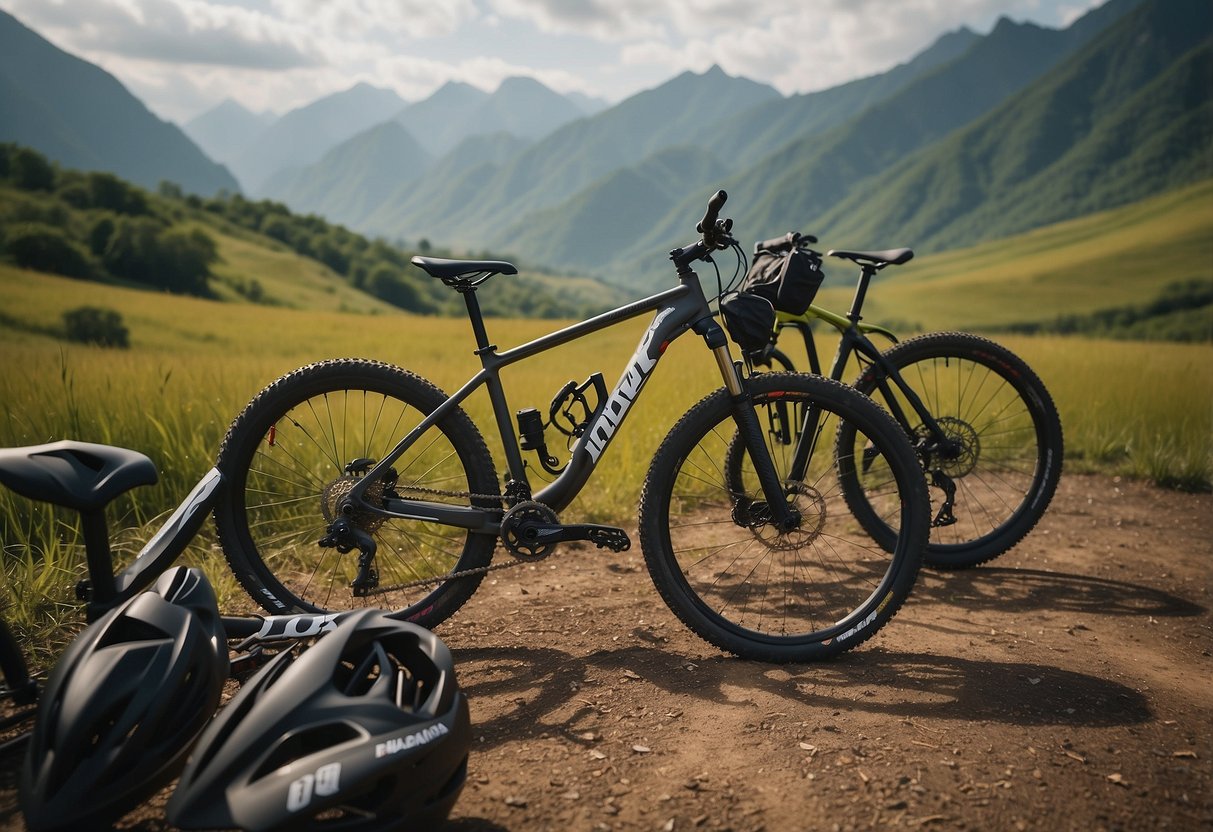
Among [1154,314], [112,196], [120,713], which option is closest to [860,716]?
[120,713]

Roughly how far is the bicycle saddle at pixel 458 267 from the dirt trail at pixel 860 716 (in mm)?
1741

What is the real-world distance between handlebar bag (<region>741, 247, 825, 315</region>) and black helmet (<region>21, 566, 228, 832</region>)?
279cm

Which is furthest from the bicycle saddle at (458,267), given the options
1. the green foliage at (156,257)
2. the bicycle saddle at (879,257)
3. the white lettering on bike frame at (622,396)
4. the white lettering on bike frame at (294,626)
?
the green foliage at (156,257)

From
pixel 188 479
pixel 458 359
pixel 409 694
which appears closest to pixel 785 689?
pixel 409 694

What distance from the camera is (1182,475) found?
242 inches

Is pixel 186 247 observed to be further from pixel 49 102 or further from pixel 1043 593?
pixel 1043 593

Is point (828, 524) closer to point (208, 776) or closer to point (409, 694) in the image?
point (409, 694)

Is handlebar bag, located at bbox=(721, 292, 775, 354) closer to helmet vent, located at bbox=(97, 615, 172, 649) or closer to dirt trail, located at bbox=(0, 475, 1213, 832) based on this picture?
dirt trail, located at bbox=(0, 475, 1213, 832)

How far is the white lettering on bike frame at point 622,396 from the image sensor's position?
328cm

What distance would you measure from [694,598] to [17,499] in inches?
151

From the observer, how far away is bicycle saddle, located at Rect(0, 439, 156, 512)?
220 centimetres

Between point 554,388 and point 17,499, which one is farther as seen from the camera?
point 554,388

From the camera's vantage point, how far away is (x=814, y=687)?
9.34ft

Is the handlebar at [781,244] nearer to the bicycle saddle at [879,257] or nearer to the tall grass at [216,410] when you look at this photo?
the bicycle saddle at [879,257]
